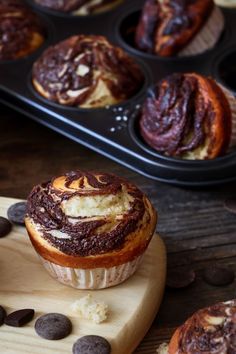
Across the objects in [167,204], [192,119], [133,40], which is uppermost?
[192,119]

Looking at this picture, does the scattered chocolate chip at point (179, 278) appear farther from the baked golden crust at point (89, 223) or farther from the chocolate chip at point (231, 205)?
the chocolate chip at point (231, 205)

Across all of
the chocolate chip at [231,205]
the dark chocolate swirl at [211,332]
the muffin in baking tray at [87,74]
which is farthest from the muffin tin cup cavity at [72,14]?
the dark chocolate swirl at [211,332]

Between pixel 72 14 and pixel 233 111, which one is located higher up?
pixel 233 111

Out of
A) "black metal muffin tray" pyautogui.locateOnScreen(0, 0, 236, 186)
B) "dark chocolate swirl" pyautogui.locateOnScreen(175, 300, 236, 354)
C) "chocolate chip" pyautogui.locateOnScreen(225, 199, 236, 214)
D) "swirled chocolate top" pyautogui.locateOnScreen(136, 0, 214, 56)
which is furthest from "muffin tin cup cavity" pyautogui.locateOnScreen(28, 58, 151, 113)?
"dark chocolate swirl" pyautogui.locateOnScreen(175, 300, 236, 354)

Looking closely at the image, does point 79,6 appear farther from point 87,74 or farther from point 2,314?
point 2,314

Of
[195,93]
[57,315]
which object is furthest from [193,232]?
[57,315]

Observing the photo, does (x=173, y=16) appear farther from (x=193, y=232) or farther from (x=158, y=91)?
(x=193, y=232)

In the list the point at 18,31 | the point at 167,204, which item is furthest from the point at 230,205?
the point at 18,31
